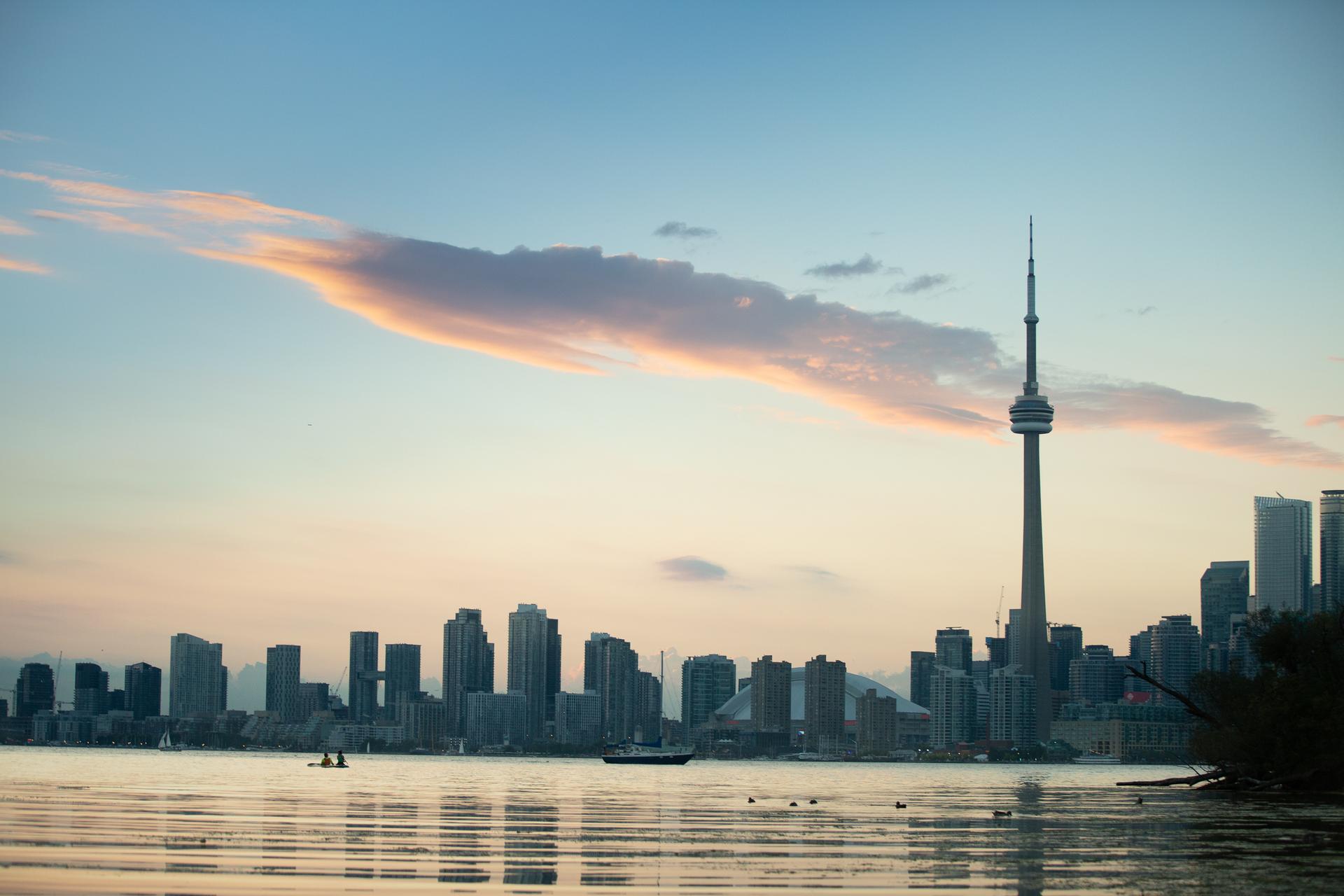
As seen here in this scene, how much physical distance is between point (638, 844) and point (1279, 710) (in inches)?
2069

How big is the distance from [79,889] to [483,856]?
1470 cm

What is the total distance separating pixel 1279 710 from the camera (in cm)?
8725

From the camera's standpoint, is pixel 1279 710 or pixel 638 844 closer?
pixel 638 844

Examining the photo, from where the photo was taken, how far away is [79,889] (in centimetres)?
3247

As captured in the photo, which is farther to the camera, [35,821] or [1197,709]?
[1197,709]

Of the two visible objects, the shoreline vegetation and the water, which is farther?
the shoreline vegetation

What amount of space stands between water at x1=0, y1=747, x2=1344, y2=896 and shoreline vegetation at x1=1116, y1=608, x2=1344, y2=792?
439 cm

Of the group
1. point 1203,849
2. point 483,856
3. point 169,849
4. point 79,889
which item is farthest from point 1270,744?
point 79,889

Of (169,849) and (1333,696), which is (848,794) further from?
(169,849)

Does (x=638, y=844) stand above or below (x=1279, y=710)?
below

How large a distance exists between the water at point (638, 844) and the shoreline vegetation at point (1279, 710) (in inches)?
173

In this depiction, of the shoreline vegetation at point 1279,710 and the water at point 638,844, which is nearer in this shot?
the water at point 638,844

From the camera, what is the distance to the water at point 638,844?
121 feet

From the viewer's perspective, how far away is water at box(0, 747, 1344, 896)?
37031mm
